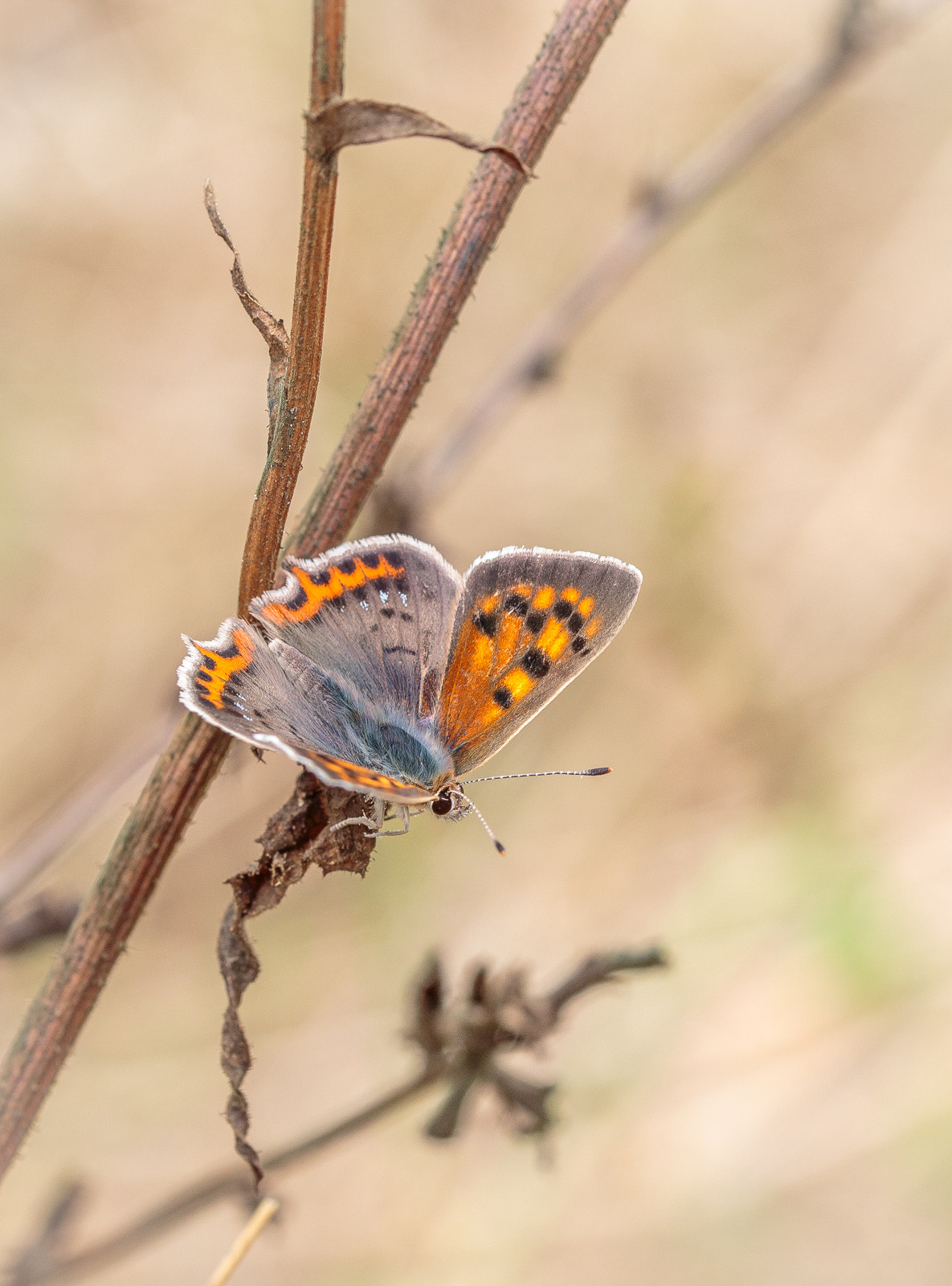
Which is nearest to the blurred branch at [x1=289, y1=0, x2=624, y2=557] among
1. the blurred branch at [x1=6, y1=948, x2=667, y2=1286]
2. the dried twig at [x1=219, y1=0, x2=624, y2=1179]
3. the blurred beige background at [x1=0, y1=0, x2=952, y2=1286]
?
the dried twig at [x1=219, y1=0, x2=624, y2=1179]

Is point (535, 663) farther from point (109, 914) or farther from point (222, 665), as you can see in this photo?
point (109, 914)

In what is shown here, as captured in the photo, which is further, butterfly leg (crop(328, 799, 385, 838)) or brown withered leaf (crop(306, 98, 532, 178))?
butterfly leg (crop(328, 799, 385, 838))

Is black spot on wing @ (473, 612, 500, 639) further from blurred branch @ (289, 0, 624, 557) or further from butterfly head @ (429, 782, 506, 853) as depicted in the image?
blurred branch @ (289, 0, 624, 557)

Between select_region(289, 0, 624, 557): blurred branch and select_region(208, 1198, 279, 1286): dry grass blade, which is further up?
select_region(289, 0, 624, 557): blurred branch

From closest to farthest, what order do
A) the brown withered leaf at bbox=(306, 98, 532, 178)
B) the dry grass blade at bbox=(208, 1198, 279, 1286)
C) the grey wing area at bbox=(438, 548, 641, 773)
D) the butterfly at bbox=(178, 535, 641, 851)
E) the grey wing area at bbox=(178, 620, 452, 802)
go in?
1. the brown withered leaf at bbox=(306, 98, 532, 178)
2. the grey wing area at bbox=(178, 620, 452, 802)
3. the dry grass blade at bbox=(208, 1198, 279, 1286)
4. the butterfly at bbox=(178, 535, 641, 851)
5. the grey wing area at bbox=(438, 548, 641, 773)

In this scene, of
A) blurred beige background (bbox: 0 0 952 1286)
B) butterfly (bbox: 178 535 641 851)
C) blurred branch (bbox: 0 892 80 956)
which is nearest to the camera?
blurred branch (bbox: 0 892 80 956)

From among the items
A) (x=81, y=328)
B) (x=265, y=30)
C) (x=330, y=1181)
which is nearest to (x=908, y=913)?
(x=330, y=1181)

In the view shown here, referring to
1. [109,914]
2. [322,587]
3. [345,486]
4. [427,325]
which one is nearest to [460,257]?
[427,325]
